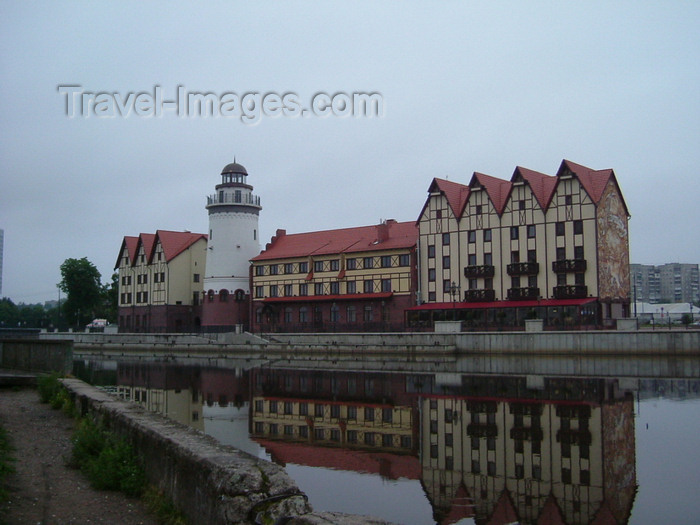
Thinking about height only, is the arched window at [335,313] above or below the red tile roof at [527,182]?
below

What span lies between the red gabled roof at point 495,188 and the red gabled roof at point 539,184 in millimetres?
1508

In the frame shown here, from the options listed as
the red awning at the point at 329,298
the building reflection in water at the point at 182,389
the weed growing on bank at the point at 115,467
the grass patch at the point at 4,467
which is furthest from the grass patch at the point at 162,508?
the red awning at the point at 329,298

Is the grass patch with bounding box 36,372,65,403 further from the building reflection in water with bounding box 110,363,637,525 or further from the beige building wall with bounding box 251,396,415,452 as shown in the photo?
the beige building wall with bounding box 251,396,415,452

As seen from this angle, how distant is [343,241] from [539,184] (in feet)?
68.7

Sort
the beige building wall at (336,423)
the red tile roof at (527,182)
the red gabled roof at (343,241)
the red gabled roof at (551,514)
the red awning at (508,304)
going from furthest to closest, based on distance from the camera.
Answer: the red gabled roof at (343,241) → the red tile roof at (527,182) → the red awning at (508,304) → the beige building wall at (336,423) → the red gabled roof at (551,514)

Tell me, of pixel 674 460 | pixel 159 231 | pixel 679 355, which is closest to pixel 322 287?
pixel 159 231

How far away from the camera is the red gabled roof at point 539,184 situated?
55656mm

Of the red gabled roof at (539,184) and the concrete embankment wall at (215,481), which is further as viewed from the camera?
the red gabled roof at (539,184)

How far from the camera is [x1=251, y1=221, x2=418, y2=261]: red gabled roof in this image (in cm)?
6556

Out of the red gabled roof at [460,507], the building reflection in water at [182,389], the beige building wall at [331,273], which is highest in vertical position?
the beige building wall at [331,273]

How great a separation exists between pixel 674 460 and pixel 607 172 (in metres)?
43.2

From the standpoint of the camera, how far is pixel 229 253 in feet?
241

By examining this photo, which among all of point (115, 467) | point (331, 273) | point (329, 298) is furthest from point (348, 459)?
point (331, 273)

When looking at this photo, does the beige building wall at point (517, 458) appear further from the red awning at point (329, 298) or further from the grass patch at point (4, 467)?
the red awning at point (329, 298)
